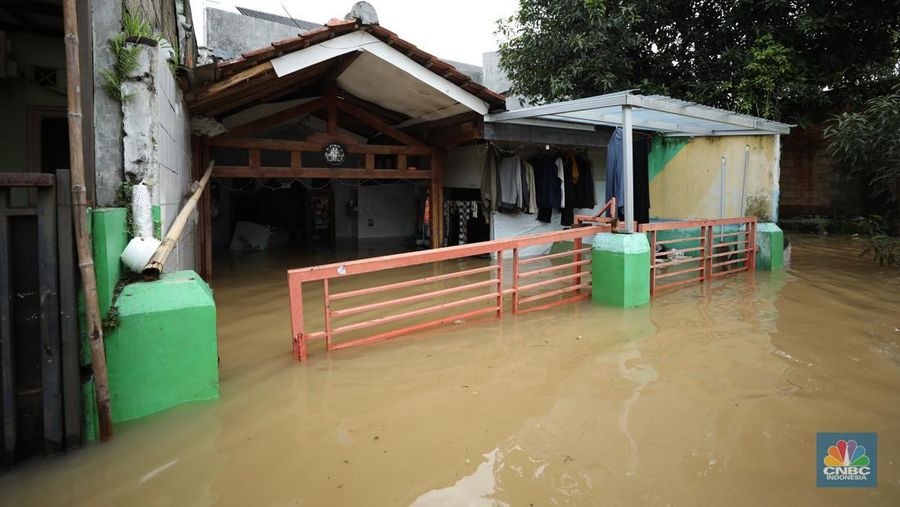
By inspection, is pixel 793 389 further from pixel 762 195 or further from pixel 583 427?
pixel 762 195

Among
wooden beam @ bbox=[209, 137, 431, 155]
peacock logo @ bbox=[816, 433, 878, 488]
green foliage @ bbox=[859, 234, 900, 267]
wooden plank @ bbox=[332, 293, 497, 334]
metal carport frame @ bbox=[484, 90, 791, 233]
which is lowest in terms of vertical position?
→ peacock logo @ bbox=[816, 433, 878, 488]

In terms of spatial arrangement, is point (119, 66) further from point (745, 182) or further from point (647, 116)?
point (745, 182)

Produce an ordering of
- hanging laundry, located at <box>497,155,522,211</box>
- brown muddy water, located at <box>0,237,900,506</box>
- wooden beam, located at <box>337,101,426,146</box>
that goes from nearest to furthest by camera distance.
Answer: brown muddy water, located at <box>0,237,900,506</box>, wooden beam, located at <box>337,101,426,146</box>, hanging laundry, located at <box>497,155,522,211</box>

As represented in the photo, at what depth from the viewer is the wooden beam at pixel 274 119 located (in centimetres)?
888

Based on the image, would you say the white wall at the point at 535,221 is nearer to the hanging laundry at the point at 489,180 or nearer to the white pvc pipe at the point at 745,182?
the hanging laundry at the point at 489,180

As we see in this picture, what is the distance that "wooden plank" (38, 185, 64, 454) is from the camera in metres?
3.09

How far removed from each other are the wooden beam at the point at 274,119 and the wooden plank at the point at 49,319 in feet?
19.8

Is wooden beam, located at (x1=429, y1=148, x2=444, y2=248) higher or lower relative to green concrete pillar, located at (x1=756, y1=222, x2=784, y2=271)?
Answer: higher

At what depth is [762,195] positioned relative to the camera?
9586mm

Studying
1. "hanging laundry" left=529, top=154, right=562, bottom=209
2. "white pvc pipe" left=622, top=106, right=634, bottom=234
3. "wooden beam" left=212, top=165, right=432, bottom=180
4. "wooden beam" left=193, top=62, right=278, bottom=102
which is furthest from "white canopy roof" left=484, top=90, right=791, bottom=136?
"wooden beam" left=193, top=62, right=278, bottom=102

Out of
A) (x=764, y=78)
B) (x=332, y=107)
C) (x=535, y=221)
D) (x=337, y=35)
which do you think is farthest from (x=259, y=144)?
(x=764, y=78)

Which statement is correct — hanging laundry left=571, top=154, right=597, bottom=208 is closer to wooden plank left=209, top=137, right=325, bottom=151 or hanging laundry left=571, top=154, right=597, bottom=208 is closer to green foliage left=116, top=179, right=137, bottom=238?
wooden plank left=209, top=137, right=325, bottom=151

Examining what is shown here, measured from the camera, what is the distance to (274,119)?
905 centimetres

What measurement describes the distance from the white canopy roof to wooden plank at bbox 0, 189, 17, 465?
574 cm
